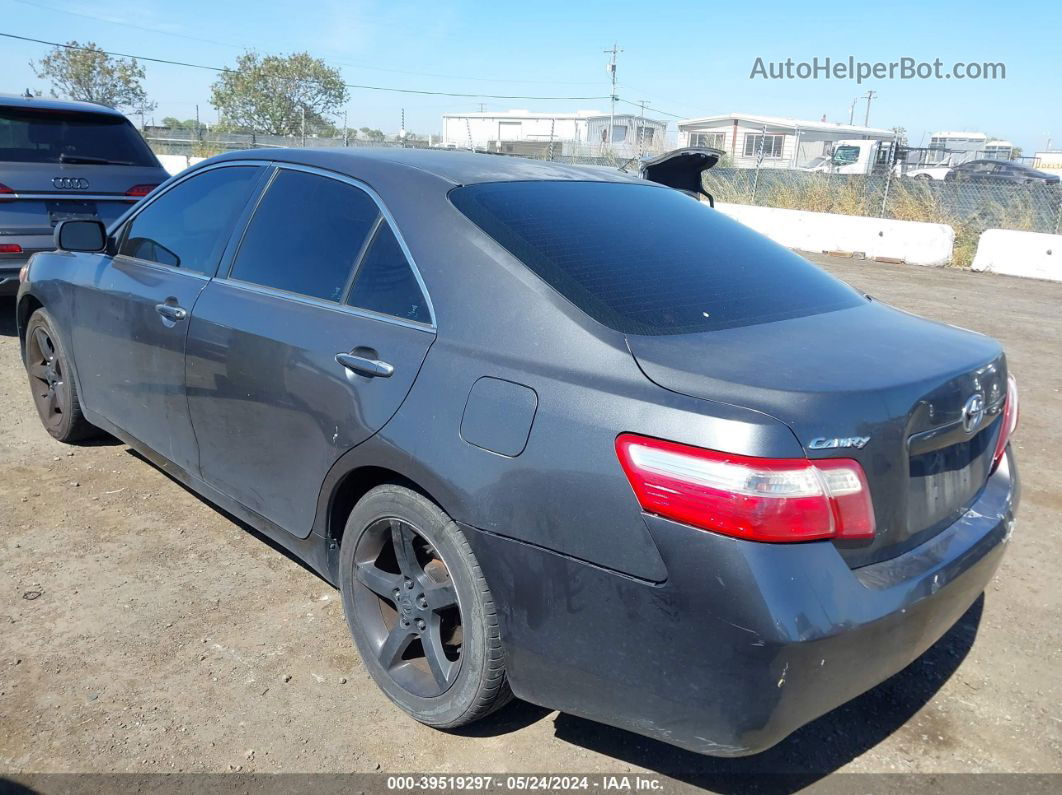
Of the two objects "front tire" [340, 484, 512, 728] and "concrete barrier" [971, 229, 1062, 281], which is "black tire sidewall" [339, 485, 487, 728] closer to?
"front tire" [340, 484, 512, 728]

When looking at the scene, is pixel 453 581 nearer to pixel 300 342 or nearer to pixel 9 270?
pixel 300 342

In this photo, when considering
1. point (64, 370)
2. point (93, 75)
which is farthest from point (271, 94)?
point (64, 370)

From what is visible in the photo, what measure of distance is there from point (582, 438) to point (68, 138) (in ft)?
21.7

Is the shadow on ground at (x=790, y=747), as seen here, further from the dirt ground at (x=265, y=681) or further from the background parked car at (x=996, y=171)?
the background parked car at (x=996, y=171)

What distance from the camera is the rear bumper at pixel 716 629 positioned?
5.98 feet

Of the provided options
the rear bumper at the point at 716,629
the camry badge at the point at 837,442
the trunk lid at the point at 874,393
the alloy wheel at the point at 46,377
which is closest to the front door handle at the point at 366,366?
the rear bumper at the point at 716,629

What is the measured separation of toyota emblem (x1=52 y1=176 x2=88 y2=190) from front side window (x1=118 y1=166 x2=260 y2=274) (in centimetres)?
330

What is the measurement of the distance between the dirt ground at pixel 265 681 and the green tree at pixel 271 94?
197 feet

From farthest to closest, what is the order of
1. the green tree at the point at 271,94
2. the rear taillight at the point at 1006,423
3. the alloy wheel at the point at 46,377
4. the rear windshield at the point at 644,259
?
the green tree at the point at 271,94 < the alloy wheel at the point at 46,377 < the rear taillight at the point at 1006,423 < the rear windshield at the point at 644,259

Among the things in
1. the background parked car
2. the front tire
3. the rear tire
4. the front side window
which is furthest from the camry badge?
the background parked car

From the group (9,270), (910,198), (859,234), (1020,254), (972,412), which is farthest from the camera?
(910,198)

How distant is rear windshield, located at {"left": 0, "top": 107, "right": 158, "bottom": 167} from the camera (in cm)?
659

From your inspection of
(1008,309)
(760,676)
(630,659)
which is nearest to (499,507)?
(630,659)

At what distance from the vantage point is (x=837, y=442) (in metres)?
1.88
